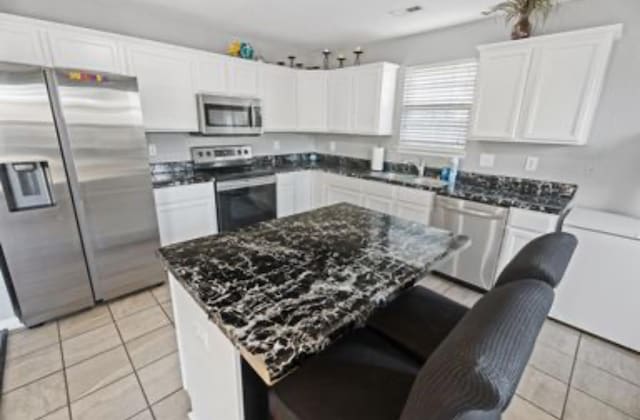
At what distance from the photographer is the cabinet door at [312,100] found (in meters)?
3.98

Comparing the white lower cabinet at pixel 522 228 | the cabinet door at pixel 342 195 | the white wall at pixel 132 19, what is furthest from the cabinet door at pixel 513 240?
the white wall at pixel 132 19

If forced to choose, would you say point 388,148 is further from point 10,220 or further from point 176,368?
point 10,220

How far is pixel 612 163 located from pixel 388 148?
2112mm

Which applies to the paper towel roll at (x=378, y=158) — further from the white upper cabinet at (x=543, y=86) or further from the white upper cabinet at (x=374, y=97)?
the white upper cabinet at (x=543, y=86)

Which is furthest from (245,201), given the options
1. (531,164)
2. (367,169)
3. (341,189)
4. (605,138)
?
(605,138)

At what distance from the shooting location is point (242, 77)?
346 cm

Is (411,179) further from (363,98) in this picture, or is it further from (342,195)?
(363,98)

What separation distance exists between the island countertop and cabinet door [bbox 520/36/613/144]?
1.58 meters

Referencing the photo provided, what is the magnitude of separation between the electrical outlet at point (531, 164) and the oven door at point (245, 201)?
2663 millimetres

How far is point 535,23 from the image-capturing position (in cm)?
256

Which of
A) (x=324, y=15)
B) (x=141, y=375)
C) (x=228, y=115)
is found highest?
(x=324, y=15)

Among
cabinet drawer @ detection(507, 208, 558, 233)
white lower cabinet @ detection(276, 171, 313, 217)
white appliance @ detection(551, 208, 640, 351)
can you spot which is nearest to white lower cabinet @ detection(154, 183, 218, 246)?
white lower cabinet @ detection(276, 171, 313, 217)

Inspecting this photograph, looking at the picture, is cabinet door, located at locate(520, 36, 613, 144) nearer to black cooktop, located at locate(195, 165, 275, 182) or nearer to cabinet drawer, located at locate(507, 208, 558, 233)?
cabinet drawer, located at locate(507, 208, 558, 233)

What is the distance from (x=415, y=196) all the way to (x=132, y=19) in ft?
10.7
